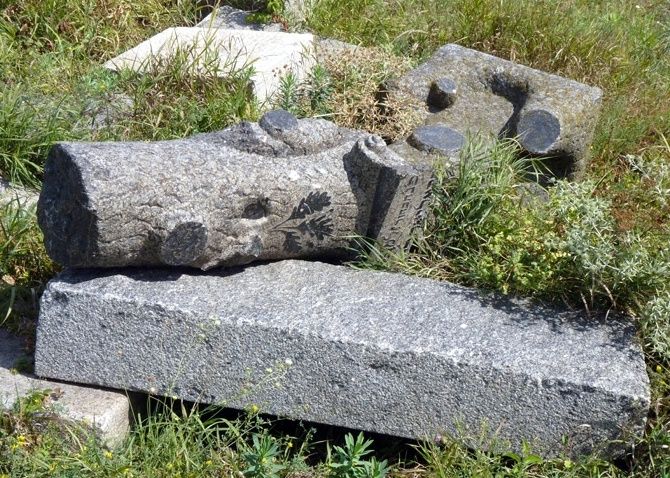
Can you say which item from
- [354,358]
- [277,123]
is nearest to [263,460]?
[354,358]

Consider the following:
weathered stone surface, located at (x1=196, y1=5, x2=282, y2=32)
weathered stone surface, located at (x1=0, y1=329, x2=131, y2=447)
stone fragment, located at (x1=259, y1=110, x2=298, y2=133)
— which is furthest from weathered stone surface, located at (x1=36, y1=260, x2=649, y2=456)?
weathered stone surface, located at (x1=196, y1=5, x2=282, y2=32)

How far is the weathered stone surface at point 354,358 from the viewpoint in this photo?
11.9 feet

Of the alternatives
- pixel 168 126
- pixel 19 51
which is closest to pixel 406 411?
pixel 168 126

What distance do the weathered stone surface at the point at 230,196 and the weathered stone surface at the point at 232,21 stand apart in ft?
8.39

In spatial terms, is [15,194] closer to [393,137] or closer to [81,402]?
[81,402]

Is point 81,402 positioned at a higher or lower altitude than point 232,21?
lower

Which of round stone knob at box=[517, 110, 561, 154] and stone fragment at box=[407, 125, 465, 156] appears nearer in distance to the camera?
stone fragment at box=[407, 125, 465, 156]

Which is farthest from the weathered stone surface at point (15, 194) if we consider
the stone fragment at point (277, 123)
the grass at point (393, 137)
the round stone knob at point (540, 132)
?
the round stone knob at point (540, 132)

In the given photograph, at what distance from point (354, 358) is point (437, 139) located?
1.54 metres

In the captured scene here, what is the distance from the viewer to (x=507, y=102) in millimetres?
5398

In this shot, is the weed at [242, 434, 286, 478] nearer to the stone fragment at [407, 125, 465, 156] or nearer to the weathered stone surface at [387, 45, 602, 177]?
the stone fragment at [407, 125, 465, 156]

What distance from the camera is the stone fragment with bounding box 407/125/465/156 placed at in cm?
475

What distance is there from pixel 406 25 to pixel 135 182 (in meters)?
3.44

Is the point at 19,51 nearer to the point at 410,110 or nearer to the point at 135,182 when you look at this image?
the point at 410,110
